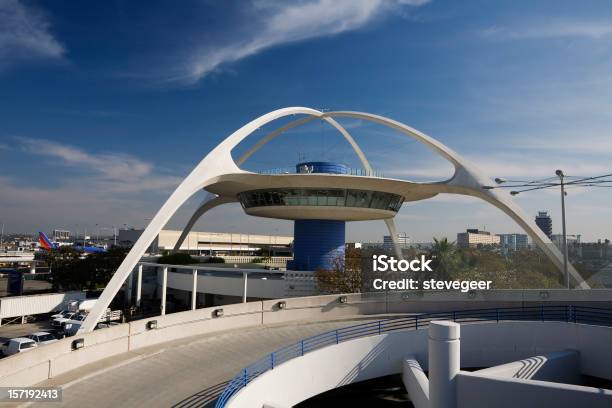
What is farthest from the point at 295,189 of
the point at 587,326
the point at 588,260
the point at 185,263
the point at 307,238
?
the point at 588,260

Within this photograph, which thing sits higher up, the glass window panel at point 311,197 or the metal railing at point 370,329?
the glass window panel at point 311,197

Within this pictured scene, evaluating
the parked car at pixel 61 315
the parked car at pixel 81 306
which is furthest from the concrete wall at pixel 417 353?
the parked car at pixel 81 306

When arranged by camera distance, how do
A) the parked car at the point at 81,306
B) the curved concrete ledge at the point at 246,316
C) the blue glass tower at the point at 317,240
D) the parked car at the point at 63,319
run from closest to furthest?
the curved concrete ledge at the point at 246,316
the parked car at the point at 63,319
the parked car at the point at 81,306
the blue glass tower at the point at 317,240

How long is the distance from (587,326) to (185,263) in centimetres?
4374

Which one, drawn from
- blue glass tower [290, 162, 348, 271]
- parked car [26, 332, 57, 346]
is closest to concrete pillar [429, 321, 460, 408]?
parked car [26, 332, 57, 346]

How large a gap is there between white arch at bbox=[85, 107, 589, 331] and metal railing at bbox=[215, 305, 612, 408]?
1270 centimetres

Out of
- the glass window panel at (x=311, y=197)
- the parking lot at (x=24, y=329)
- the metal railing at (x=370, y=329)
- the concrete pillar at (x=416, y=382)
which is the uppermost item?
the glass window panel at (x=311, y=197)

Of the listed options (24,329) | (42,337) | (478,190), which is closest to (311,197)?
(478,190)

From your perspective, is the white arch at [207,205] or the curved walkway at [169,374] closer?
the curved walkway at [169,374]

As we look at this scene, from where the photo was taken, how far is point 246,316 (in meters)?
23.1

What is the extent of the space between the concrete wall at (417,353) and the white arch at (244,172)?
14909mm

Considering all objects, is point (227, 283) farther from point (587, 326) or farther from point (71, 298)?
point (587, 326)

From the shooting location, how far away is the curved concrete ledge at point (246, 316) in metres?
14.0

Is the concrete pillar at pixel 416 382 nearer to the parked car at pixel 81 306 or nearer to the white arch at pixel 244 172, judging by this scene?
the white arch at pixel 244 172
